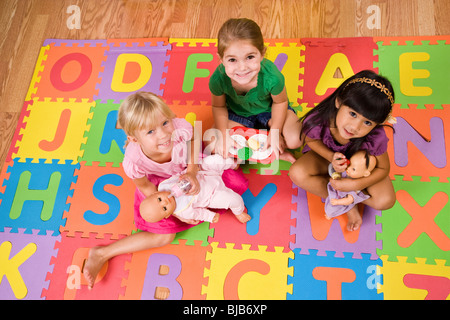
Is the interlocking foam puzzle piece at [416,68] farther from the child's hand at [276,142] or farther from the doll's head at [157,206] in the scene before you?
the doll's head at [157,206]

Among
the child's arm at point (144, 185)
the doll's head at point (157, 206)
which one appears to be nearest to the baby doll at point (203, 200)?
the doll's head at point (157, 206)

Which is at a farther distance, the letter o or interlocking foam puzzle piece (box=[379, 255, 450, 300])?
the letter o

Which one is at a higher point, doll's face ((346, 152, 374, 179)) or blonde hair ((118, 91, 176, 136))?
blonde hair ((118, 91, 176, 136))

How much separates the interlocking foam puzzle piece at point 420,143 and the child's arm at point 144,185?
101 centimetres

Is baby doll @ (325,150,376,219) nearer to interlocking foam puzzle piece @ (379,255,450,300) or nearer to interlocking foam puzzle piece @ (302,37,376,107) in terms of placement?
interlocking foam puzzle piece @ (379,255,450,300)

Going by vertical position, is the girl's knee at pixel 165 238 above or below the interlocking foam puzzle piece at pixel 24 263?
above

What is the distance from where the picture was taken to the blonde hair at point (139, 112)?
1.18 metres

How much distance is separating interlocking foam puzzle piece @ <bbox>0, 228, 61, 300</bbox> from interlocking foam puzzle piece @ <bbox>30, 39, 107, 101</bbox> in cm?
74

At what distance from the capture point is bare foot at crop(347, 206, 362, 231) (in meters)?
1.42

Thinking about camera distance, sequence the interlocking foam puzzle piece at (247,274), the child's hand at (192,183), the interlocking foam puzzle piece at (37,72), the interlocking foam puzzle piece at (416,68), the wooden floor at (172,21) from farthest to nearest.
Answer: the interlocking foam puzzle piece at (37,72) < the wooden floor at (172,21) < the interlocking foam puzzle piece at (416,68) < the interlocking foam puzzle piece at (247,274) < the child's hand at (192,183)

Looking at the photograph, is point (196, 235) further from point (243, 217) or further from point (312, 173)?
point (312, 173)

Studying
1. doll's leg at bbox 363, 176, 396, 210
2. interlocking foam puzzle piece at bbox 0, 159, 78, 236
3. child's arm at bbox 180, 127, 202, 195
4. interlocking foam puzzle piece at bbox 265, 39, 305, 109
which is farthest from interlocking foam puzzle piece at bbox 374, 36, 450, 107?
interlocking foam puzzle piece at bbox 0, 159, 78, 236
